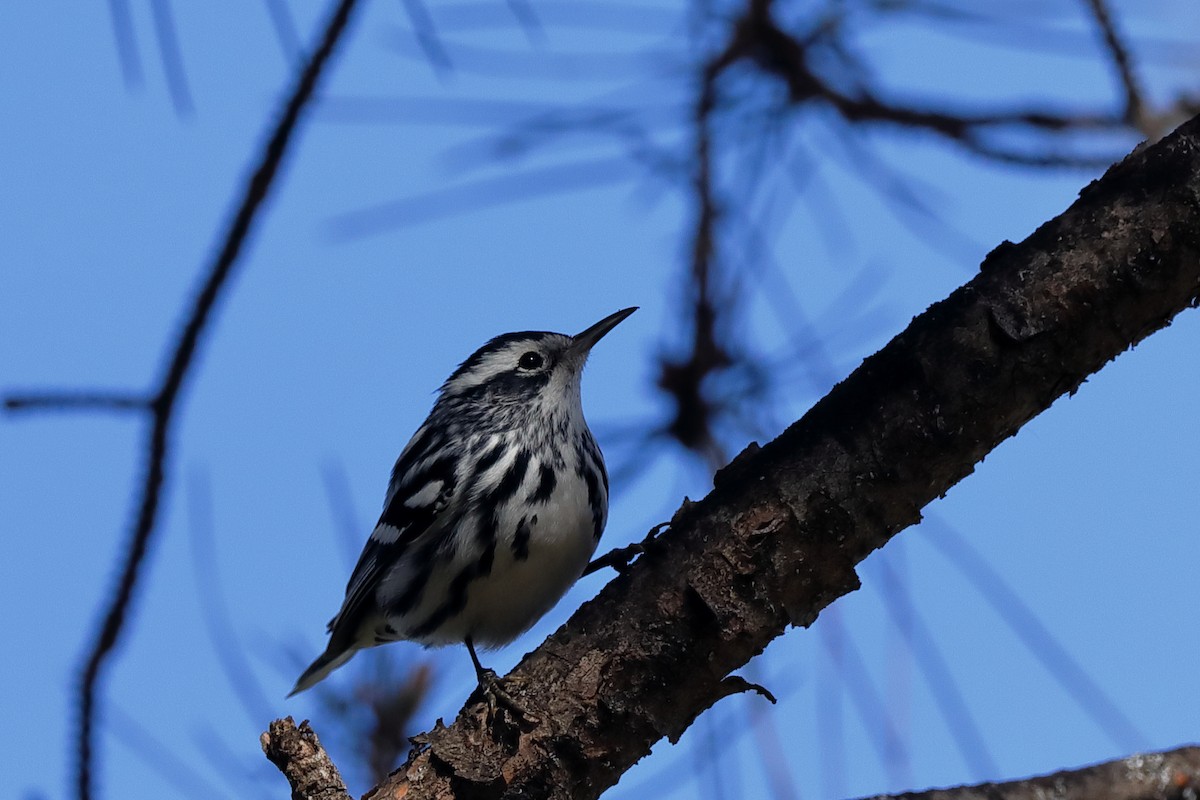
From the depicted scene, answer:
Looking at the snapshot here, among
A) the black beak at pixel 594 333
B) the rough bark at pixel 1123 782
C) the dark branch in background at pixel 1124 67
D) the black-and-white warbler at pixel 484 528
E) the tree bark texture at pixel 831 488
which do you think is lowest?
the rough bark at pixel 1123 782

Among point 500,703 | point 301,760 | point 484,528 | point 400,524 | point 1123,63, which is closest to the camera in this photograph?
point 301,760

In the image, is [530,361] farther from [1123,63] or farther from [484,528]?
[1123,63]

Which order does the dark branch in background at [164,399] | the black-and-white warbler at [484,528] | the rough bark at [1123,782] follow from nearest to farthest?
the rough bark at [1123,782]
the dark branch in background at [164,399]
the black-and-white warbler at [484,528]

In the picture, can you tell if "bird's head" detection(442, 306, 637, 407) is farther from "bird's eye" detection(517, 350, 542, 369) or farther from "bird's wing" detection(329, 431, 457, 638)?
"bird's wing" detection(329, 431, 457, 638)

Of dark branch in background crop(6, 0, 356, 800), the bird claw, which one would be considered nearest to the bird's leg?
the bird claw

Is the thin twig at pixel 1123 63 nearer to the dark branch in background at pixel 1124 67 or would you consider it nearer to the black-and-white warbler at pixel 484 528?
the dark branch in background at pixel 1124 67

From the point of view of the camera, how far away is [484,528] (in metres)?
3.81

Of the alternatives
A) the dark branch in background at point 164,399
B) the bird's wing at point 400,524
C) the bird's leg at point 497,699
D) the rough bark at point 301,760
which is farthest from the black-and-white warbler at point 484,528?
the dark branch in background at point 164,399

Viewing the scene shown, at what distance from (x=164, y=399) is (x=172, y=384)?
34 millimetres

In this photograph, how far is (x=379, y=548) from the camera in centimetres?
421

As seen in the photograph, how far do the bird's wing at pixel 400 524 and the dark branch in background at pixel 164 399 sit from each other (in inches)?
55.9

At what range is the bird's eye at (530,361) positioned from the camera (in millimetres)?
4699

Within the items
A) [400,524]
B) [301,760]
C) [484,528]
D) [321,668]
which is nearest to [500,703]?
[301,760]

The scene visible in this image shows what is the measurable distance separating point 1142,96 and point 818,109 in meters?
0.92
